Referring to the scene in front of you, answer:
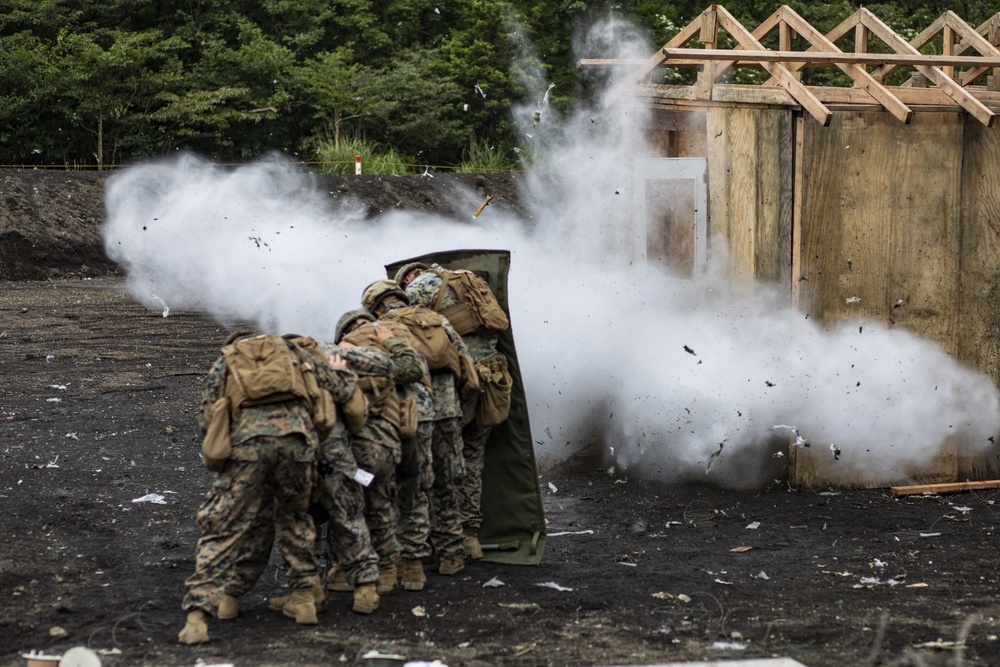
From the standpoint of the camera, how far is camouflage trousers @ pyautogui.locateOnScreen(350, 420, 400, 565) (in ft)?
22.1

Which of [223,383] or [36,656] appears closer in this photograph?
[36,656]

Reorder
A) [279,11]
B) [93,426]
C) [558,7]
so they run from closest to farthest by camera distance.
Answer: [93,426], [558,7], [279,11]

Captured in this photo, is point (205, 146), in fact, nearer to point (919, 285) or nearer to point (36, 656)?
point (919, 285)

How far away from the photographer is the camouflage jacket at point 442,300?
26.0 feet

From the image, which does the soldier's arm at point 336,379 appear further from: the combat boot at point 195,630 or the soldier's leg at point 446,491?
the combat boot at point 195,630

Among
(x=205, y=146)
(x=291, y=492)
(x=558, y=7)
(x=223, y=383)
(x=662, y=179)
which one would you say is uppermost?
(x=558, y=7)

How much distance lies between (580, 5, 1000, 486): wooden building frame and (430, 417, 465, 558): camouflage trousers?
10.5ft

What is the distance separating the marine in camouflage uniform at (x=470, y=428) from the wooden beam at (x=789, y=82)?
3052mm

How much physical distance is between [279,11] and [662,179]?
25.1 m

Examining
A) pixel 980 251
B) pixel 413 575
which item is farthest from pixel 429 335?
pixel 980 251

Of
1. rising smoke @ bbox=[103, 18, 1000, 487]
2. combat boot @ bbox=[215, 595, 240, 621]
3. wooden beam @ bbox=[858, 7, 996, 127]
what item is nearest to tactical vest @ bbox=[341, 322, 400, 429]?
combat boot @ bbox=[215, 595, 240, 621]

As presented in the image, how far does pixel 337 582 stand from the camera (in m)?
7.23

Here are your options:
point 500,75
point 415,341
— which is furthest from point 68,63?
point 415,341

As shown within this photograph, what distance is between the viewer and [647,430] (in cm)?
1004
